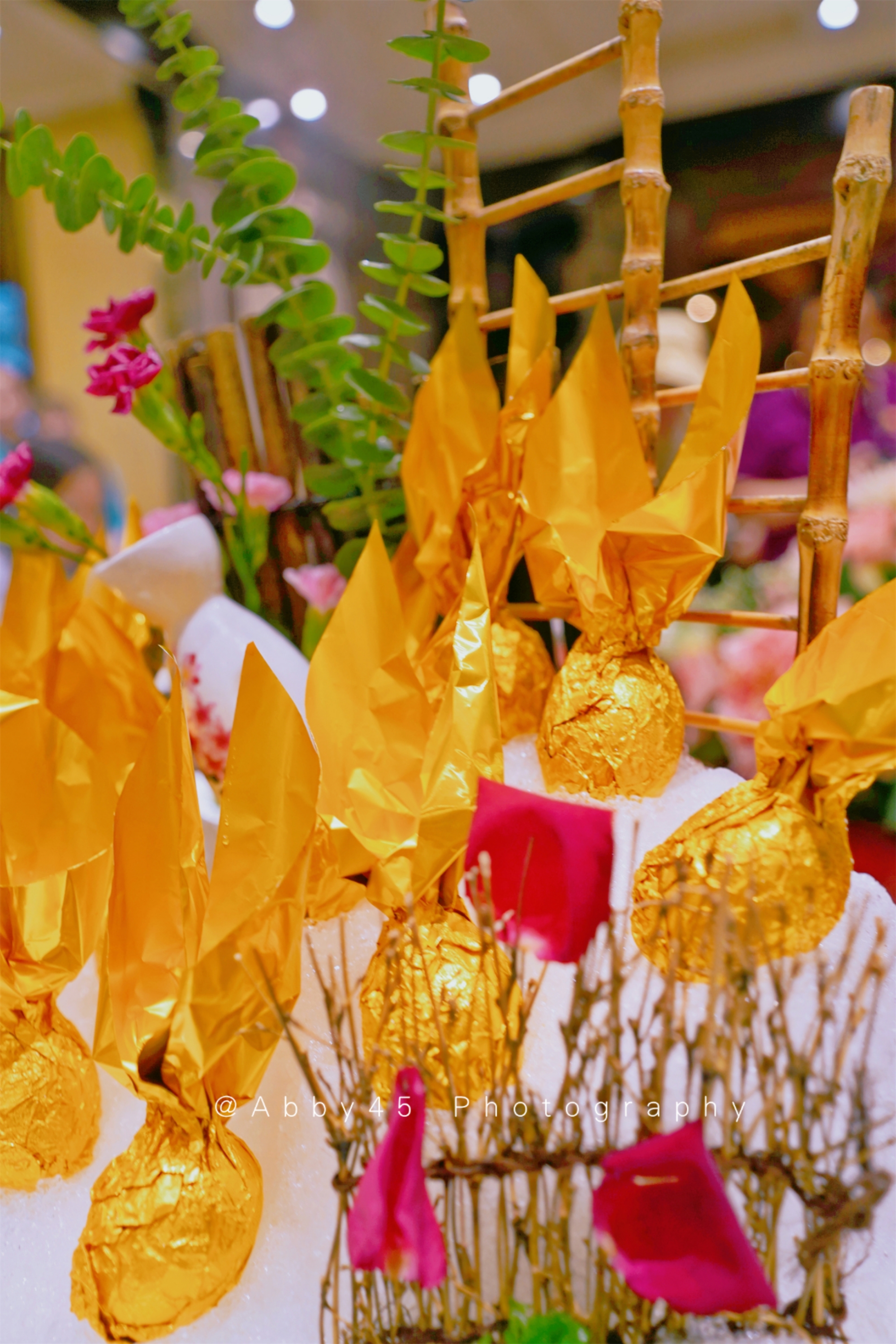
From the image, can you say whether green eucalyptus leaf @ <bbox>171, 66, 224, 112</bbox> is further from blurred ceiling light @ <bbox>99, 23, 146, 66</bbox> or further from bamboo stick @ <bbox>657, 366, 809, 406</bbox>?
bamboo stick @ <bbox>657, 366, 809, 406</bbox>

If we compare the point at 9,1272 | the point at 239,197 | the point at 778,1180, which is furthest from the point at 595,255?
the point at 9,1272

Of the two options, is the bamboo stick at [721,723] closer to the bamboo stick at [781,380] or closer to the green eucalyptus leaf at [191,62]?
the bamboo stick at [781,380]

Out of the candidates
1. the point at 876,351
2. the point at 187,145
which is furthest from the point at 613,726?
the point at 187,145

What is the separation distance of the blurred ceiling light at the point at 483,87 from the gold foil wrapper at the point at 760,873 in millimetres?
545

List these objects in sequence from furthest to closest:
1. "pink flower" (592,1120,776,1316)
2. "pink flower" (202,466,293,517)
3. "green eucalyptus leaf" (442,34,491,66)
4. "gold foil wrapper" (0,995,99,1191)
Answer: "pink flower" (202,466,293,517)
"green eucalyptus leaf" (442,34,491,66)
"gold foil wrapper" (0,995,99,1191)
"pink flower" (592,1120,776,1316)

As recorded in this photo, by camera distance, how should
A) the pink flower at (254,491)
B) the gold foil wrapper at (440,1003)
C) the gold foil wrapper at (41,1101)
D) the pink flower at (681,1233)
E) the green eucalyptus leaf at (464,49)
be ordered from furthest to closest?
the pink flower at (254,491)
the green eucalyptus leaf at (464,49)
the gold foil wrapper at (41,1101)
the gold foil wrapper at (440,1003)
the pink flower at (681,1233)

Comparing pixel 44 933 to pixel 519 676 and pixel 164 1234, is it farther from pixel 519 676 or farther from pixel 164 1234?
pixel 519 676

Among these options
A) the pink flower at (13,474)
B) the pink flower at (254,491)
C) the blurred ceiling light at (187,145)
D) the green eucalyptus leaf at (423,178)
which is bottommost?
the pink flower at (13,474)

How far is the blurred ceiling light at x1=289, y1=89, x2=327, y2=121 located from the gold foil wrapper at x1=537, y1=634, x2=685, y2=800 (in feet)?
1.67

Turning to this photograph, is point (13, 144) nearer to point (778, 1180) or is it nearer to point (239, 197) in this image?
point (239, 197)

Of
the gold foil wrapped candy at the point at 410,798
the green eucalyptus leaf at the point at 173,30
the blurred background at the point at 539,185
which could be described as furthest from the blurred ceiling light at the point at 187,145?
the gold foil wrapped candy at the point at 410,798

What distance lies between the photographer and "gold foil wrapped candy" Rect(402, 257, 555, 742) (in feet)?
1.84

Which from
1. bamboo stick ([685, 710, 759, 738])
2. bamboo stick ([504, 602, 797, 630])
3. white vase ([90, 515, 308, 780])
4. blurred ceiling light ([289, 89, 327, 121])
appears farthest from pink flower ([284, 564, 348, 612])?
blurred ceiling light ([289, 89, 327, 121])

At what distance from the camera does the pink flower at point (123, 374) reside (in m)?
0.56
